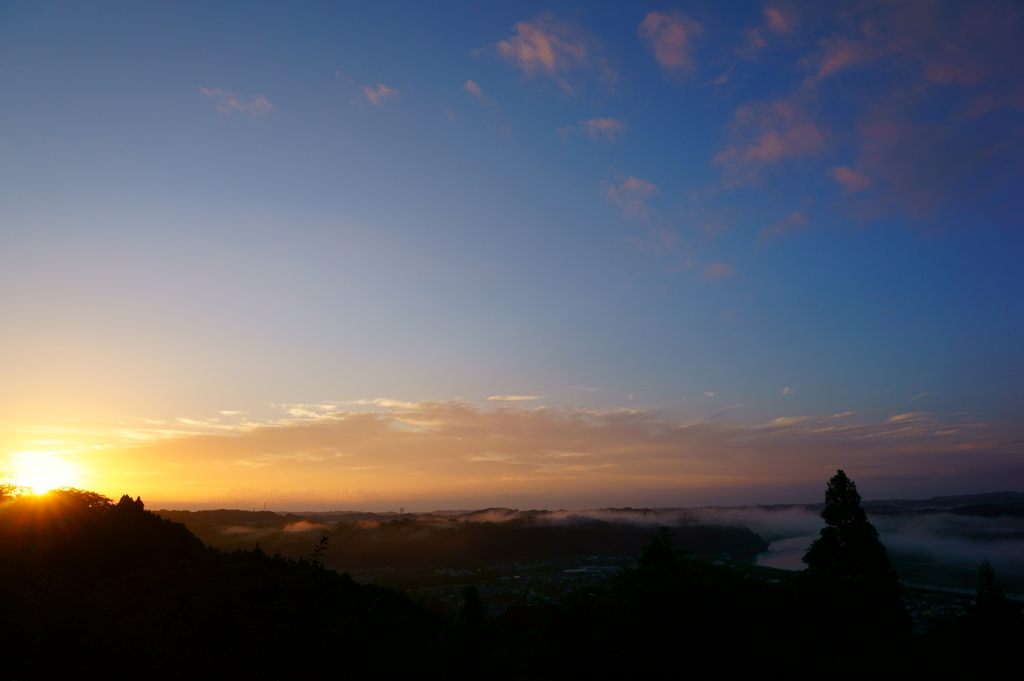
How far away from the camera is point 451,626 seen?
17219 mm

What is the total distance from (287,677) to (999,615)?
19.8 m

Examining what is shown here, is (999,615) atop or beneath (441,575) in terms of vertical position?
atop

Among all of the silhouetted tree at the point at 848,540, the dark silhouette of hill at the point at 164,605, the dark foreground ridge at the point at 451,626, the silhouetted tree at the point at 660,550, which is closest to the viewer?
the dark foreground ridge at the point at 451,626

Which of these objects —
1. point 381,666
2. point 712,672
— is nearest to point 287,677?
point 381,666

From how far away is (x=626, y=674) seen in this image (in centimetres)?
1192

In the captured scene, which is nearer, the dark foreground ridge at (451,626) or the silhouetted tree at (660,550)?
the dark foreground ridge at (451,626)

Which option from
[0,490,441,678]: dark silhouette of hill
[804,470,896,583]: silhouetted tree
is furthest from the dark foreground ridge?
[804,470,896,583]: silhouetted tree

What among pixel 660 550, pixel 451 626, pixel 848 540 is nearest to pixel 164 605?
pixel 451 626

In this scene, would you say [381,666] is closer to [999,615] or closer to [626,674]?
[626,674]

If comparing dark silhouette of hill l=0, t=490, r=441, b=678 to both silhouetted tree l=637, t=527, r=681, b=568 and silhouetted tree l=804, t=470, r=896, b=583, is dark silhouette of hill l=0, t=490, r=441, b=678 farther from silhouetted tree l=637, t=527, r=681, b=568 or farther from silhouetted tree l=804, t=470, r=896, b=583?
silhouetted tree l=804, t=470, r=896, b=583

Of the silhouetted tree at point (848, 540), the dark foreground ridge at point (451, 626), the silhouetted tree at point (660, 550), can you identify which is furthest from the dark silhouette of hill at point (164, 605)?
the silhouetted tree at point (848, 540)

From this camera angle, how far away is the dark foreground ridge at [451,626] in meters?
12.3

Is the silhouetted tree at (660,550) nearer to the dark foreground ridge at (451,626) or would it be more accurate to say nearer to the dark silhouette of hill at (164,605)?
the dark foreground ridge at (451,626)

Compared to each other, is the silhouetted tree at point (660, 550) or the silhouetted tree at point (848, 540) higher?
the silhouetted tree at point (660, 550)
